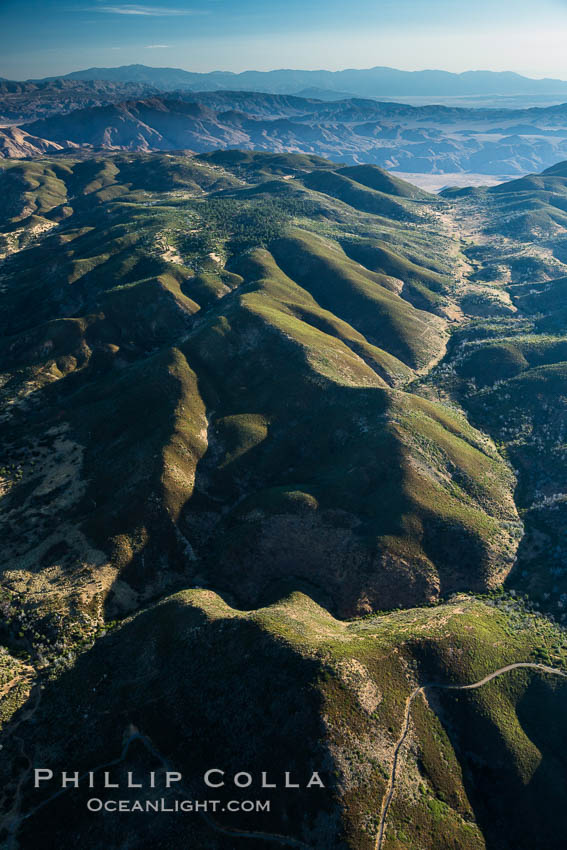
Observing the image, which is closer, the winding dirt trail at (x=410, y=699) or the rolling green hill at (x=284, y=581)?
the winding dirt trail at (x=410, y=699)

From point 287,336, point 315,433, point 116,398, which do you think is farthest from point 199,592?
point 287,336

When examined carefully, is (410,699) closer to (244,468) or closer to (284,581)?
(284,581)

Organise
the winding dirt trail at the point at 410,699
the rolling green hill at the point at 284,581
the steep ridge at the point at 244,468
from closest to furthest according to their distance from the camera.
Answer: the winding dirt trail at the point at 410,699 < the rolling green hill at the point at 284,581 < the steep ridge at the point at 244,468

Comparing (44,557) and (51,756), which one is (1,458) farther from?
(51,756)

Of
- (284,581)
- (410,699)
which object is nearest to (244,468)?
(284,581)

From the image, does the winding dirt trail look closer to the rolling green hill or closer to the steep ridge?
the rolling green hill

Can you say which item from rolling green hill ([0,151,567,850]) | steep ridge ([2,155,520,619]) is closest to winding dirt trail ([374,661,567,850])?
rolling green hill ([0,151,567,850])

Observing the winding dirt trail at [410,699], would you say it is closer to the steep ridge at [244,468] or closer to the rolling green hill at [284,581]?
the rolling green hill at [284,581]

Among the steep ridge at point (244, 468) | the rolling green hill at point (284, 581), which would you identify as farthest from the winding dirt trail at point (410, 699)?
the steep ridge at point (244, 468)
